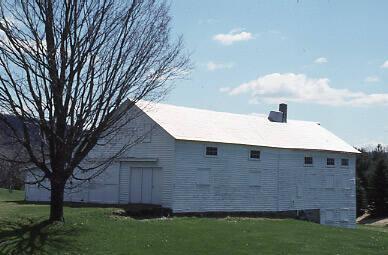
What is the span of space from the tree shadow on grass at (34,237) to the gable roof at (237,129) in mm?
9579

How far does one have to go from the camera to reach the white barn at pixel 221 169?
32.9 meters

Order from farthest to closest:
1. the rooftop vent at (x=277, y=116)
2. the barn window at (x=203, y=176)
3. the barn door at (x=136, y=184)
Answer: the rooftop vent at (x=277, y=116)
the barn door at (x=136, y=184)
the barn window at (x=203, y=176)

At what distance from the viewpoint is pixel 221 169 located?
113ft

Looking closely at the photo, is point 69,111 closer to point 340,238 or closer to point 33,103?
point 33,103

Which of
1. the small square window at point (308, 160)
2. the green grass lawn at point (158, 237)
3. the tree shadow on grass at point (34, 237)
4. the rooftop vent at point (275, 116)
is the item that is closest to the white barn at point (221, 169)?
the small square window at point (308, 160)

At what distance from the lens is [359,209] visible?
6322 cm

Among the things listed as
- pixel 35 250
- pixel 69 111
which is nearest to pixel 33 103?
pixel 69 111

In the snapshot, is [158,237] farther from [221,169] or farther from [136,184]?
[221,169]

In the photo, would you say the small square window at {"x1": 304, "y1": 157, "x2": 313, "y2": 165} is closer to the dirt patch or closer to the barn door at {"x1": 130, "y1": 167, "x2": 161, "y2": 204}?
the barn door at {"x1": 130, "y1": 167, "x2": 161, "y2": 204}

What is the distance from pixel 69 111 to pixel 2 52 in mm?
3288

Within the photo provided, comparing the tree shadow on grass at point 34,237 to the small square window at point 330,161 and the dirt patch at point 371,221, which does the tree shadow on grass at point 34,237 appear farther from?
the dirt patch at point 371,221

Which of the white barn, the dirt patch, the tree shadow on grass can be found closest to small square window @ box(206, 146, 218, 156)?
the white barn

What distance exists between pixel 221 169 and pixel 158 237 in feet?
42.4

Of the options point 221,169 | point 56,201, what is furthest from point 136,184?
point 56,201
